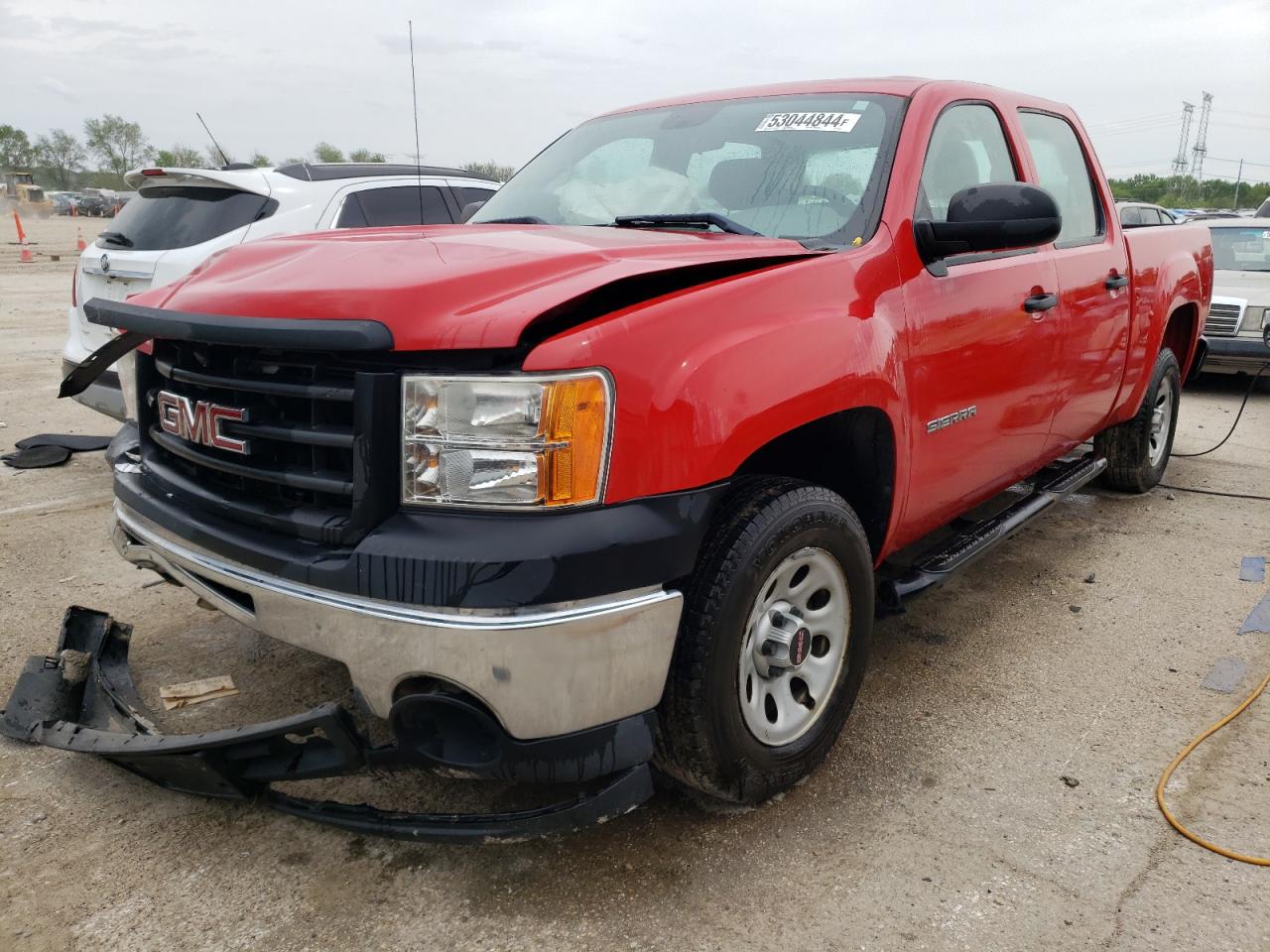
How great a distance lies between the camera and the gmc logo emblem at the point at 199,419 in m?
2.30

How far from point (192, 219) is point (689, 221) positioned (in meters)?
3.47

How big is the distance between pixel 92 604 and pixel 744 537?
9.32 ft

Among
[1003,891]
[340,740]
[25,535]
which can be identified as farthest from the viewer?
[25,535]

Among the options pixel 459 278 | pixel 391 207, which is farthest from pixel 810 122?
pixel 391 207

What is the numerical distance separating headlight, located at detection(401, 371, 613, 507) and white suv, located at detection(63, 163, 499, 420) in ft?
12.0

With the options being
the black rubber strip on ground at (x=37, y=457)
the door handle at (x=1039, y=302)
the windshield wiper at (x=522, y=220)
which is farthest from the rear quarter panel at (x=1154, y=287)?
the black rubber strip on ground at (x=37, y=457)

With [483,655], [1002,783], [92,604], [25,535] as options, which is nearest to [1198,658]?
[1002,783]

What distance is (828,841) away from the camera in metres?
2.51

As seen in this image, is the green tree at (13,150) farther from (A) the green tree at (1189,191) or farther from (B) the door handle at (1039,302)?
(B) the door handle at (1039,302)

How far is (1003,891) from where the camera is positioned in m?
2.32

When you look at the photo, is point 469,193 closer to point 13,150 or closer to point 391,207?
point 391,207

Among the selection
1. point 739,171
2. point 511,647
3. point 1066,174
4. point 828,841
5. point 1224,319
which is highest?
point 1066,174

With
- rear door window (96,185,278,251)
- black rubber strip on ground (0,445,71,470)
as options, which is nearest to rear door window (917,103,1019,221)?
rear door window (96,185,278,251)

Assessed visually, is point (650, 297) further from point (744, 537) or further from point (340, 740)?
point (340, 740)
